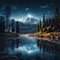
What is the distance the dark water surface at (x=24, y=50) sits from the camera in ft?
11.3

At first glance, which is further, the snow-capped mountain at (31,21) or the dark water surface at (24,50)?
the snow-capped mountain at (31,21)

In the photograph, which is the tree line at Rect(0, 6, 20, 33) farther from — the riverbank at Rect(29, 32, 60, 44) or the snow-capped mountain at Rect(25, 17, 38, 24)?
the riverbank at Rect(29, 32, 60, 44)

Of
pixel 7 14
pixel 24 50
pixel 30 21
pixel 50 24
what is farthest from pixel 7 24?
pixel 50 24

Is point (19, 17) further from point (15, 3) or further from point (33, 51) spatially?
point (33, 51)

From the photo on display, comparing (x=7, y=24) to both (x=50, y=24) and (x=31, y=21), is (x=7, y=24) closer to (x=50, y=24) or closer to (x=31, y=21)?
(x=31, y=21)

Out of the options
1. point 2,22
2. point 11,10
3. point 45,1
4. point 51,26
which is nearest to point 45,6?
point 45,1

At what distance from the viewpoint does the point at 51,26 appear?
3.72 m

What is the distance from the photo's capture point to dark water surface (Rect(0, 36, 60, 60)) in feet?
11.3

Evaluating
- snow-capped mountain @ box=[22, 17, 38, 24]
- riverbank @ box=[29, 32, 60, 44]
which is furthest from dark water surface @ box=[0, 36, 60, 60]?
snow-capped mountain @ box=[22, 17, 38, 24]

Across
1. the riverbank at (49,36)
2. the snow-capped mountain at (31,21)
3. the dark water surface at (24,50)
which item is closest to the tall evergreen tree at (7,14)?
the dark water surface at (24,50)

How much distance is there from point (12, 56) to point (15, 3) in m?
1.28

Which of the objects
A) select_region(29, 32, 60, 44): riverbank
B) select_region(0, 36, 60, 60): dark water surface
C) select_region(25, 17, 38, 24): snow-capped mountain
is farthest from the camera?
select_region(25, 17, 38, 24): snow-capped mountain

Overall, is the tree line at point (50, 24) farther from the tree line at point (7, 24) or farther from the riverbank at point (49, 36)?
the tree line at point (7, 24)

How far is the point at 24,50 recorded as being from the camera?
358cm
